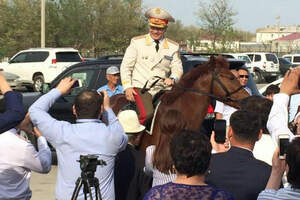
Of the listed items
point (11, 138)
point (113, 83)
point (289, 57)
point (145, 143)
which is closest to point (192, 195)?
point (11, 138)

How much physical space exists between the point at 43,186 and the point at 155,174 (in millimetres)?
5149

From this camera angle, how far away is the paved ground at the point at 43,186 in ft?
29.4

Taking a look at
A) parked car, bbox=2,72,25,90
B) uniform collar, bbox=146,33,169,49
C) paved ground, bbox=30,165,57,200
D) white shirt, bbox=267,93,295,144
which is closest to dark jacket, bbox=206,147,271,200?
white shirt, bbox=267,93,295,144

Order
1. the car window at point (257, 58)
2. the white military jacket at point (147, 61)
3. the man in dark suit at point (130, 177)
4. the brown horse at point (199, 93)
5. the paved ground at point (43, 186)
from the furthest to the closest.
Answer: the car window at point (257, 58) < the paved ground at point (43, 186) < the white military jacket at point (147, 61) < the brown horse at point (199, 93) < the man in dark suit at point (130, 177)

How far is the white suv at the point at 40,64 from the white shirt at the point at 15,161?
77.5 feet

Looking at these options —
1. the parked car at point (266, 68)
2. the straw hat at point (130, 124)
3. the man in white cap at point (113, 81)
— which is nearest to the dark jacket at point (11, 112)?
the straw hat at point (130, 124)

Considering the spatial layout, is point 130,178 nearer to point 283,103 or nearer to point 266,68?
point 283,103

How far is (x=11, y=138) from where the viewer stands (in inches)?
198

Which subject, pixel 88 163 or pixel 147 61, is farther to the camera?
pixel 147 61

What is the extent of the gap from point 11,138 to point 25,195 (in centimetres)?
54

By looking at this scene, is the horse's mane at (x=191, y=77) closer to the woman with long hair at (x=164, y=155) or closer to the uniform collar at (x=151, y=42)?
the uniform collar at (x=151, y=42)

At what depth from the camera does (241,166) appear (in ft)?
13.9

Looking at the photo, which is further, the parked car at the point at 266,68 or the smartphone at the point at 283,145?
the parked car at the point at 266,68

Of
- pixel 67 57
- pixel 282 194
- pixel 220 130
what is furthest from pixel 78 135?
pixel 67 57
